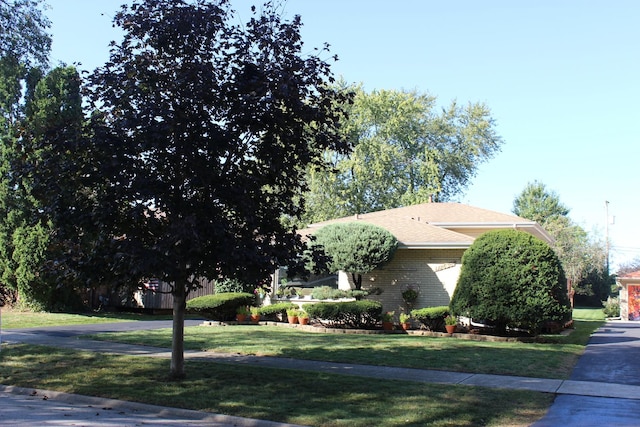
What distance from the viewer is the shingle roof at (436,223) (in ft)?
68.0

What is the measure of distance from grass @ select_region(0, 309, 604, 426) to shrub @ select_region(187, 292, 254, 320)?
526cm

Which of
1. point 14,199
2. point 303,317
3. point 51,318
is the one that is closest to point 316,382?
point 303,317

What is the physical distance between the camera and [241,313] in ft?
70.4

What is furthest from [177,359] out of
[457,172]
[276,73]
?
[457,172]

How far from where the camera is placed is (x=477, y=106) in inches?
1941

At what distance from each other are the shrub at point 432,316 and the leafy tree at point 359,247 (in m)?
2.22

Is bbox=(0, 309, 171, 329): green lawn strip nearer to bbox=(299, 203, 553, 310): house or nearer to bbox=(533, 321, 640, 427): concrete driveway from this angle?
bbox=(299, 203, 553, 310): house

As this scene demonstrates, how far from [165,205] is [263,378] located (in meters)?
3.52

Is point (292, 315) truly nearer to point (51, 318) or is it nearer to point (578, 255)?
point (51, 318)

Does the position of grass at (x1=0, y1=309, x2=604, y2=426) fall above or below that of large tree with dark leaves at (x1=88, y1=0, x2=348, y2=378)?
below

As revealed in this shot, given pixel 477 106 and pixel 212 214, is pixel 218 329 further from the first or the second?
pixel 477 106

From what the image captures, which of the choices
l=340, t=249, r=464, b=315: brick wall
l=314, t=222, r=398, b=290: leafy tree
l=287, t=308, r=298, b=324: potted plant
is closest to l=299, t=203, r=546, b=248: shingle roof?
l=340, t=249, r=464, b=315: brick wall

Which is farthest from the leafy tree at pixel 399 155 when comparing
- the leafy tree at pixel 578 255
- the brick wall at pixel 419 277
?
the brick wall at pixel 419 277

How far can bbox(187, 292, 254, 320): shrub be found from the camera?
68.9 ft
